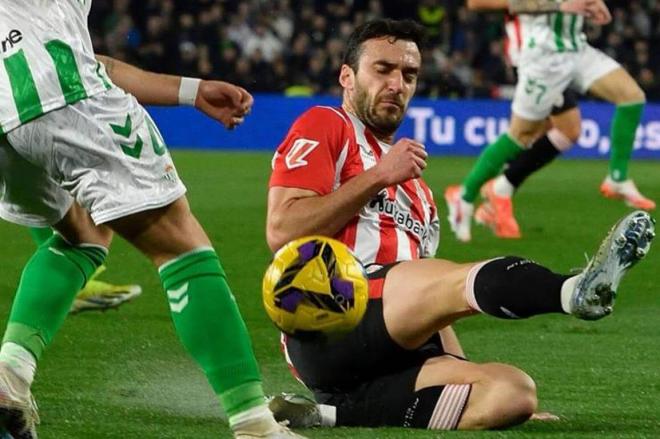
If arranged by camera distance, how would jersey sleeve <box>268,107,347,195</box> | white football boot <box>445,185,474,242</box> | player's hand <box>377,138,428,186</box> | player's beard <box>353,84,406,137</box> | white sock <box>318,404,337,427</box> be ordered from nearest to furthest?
player's hand <box>377,138,428,186</box>
white sock <box>318,404,337,427</box>
jersey sleeve <box>268,107,347,195</box>
player's beard <box>353,84,406,137</box>
white football boot <box>445,185,474,242</box>

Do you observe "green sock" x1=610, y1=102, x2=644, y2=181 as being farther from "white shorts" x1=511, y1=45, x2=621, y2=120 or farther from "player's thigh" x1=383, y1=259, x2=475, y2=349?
"player's thigh" x1=383, y1=259, x2=475, y2=349

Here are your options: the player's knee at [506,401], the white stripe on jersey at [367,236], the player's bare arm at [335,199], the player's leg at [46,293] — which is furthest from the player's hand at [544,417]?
the player's leg at [46,293]

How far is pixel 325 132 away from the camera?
4.92 m

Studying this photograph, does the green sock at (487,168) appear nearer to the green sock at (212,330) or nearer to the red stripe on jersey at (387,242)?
the red stripe on jersey at (387,242)

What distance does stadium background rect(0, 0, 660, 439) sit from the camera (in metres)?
4.99

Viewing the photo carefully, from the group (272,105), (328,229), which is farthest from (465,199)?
(272,105)

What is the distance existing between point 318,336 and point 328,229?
436 mm

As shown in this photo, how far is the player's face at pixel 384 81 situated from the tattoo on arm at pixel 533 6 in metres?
5.96

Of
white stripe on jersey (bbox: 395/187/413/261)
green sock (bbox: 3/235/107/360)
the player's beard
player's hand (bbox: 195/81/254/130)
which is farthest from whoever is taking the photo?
the player's beard

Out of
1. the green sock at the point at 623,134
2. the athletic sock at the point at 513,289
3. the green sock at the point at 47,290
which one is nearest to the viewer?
the athletic sock at the point at 513,289

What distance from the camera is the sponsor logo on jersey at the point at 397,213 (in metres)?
4.96

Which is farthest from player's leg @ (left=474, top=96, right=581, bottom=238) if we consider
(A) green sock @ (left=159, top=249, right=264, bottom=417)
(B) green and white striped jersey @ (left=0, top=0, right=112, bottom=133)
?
(B) green and white striped jersey @ (left=0, top=0, right=112, bottom=133)

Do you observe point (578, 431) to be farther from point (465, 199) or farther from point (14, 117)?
point (465, 199)

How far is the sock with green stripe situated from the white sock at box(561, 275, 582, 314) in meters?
1.51
